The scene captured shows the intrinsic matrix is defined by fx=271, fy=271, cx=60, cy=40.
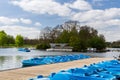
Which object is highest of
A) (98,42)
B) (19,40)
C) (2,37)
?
(2,37)

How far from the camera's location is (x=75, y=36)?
141 meters

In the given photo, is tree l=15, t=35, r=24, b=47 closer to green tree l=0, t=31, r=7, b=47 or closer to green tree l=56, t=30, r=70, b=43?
green tree l=0, t=31, r=7, b=47

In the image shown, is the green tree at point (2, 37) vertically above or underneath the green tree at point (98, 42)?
above

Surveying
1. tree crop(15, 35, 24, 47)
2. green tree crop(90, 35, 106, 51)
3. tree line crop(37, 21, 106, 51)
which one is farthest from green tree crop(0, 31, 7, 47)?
green tree crop(90, 35, 106, 51)

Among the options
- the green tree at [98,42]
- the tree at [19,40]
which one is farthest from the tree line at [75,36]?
the tree at [19,40]

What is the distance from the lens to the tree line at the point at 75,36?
145 meters

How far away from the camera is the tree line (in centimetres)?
14462

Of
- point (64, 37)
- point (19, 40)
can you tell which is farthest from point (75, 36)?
point (19, 40)

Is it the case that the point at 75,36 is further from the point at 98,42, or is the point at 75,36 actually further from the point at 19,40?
the point at 19,40

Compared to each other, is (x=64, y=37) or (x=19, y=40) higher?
(x=64, y=37)

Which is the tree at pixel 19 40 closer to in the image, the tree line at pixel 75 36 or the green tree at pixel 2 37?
the green tree at pixel 2 37

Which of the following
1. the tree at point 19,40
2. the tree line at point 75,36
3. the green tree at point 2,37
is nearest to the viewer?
the tree line at point 75,36

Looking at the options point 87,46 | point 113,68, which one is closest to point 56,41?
point 87,46

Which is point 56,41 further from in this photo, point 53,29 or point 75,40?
point 75,40
